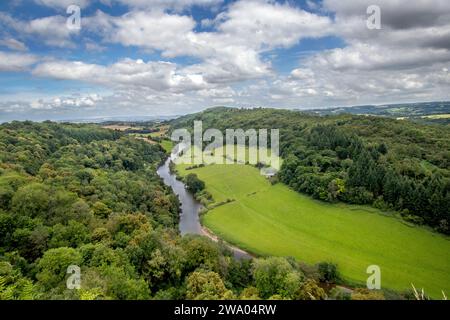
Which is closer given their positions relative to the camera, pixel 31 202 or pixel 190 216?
pixel 31 202

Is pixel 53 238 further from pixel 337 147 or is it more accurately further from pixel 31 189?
pixel 337 147

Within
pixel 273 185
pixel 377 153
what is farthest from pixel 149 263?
pixel 377 153

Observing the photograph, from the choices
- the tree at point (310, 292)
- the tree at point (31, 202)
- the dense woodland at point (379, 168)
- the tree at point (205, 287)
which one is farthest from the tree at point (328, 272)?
the tree at point (31, 202)

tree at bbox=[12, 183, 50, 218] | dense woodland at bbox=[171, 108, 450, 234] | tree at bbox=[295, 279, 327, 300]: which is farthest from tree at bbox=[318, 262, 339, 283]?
tree at bbox=[12, 183, 50, 218]

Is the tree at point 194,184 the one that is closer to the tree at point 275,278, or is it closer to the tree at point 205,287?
the tree at point 275,278

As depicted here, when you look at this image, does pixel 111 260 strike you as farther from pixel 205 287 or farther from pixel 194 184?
pixel 194 184

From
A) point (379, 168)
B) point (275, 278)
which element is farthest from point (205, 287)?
point (379, 168)

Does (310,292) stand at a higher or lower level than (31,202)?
lower

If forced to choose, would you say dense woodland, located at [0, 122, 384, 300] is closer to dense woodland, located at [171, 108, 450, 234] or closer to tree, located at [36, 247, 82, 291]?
tree, located at [36, 247, 82, 291]
